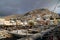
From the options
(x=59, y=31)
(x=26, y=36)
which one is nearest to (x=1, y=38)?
(x=26, y=36)

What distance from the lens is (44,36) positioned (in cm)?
1228

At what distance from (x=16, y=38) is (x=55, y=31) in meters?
2.62

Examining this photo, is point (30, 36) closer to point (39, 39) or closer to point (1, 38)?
point (39, 39)

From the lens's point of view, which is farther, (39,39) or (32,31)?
(32,31)

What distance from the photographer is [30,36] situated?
1236cm

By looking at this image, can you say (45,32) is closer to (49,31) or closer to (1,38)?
(49,31)

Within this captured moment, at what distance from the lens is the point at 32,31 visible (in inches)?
537

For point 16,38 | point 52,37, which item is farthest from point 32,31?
point 52,37

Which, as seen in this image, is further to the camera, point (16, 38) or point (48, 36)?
point (16, 38)

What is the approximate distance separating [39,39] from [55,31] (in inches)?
41.2

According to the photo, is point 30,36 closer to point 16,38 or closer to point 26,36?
point 26,36

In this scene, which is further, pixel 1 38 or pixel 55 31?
pixel 1 38

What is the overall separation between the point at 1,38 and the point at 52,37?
3348 millimetres

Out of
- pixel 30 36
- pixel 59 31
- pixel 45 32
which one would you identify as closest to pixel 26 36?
pixel 30 36
